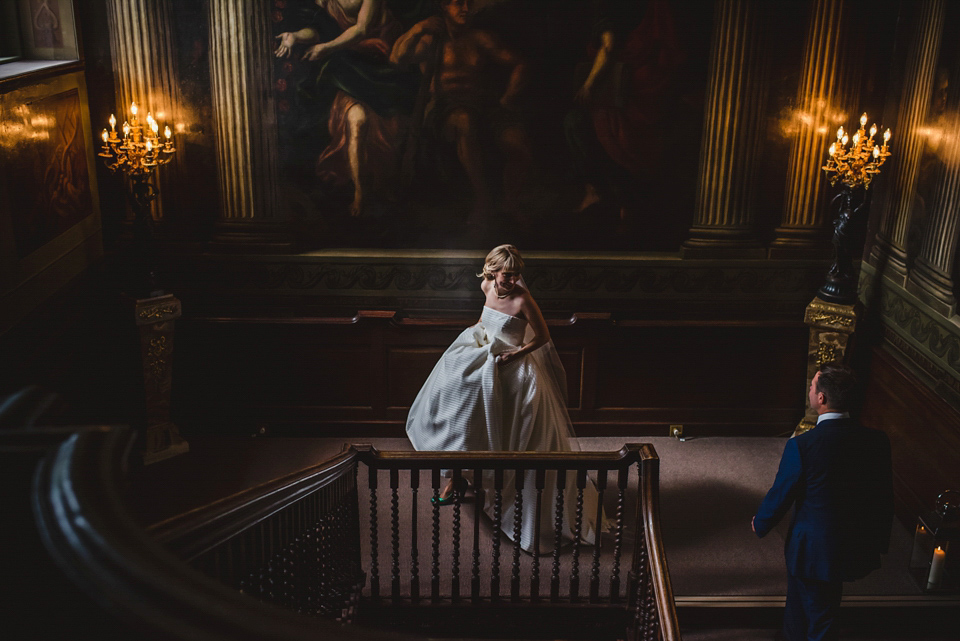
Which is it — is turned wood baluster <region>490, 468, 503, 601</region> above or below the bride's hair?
below

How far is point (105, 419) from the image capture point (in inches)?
255

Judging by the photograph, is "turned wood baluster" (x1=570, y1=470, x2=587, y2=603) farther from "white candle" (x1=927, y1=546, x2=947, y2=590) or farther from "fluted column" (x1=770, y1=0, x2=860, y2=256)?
"fluted column" (x1=770, y1=0, x2=860, y2=256)

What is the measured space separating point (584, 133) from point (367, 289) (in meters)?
2.17

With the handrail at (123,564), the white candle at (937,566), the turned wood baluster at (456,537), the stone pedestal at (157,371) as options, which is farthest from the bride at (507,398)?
the handrail at (123,564)

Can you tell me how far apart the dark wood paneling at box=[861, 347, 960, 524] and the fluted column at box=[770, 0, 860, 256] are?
3.66ft

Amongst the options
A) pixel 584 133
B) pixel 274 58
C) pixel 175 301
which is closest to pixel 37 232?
pixel 175 301

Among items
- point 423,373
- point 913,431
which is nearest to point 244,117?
point 423,373

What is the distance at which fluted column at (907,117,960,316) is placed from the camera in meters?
5.59

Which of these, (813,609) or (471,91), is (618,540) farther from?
(471,91)

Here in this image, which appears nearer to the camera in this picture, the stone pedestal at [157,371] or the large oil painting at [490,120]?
the stone pedestal at [157,371]

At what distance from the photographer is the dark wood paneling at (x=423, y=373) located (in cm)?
682

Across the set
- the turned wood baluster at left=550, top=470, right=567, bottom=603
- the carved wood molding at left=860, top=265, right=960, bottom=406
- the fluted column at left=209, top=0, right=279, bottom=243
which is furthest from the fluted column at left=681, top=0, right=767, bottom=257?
the fluted column at left=209, top=0, right=279, bottom=243

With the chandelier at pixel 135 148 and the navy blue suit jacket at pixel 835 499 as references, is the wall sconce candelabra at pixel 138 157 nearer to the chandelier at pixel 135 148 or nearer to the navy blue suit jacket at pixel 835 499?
the chandelier at pixel 135 148

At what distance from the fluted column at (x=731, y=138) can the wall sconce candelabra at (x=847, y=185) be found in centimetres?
63
